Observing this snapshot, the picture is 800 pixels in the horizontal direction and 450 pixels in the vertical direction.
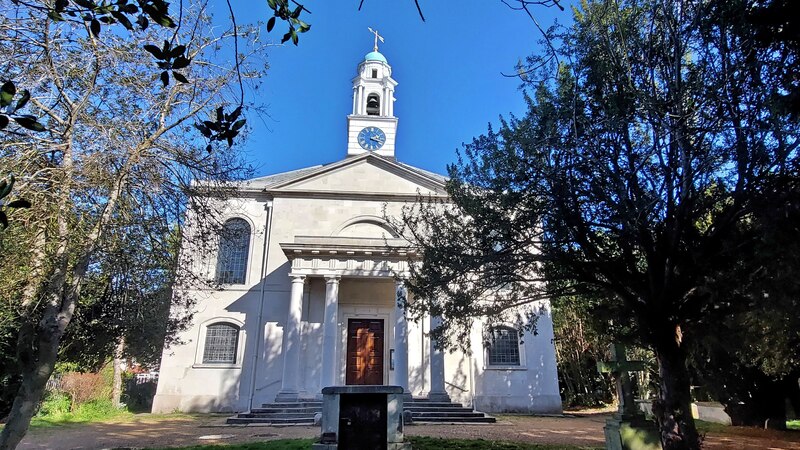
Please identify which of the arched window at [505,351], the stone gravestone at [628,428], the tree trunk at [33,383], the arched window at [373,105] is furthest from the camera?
the arched window at [373,105]

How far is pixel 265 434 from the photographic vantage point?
11711 mm

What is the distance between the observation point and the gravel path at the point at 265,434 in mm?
10406

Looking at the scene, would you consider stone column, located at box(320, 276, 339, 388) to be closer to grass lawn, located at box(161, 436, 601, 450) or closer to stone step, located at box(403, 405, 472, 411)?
stone step, located at box(403, 405, 472, 411)

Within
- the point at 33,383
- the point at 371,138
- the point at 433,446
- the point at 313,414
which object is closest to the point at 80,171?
the point at 33,383

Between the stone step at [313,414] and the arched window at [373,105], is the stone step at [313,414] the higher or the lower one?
the lower one

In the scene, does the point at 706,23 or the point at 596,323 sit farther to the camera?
the point at 596,323

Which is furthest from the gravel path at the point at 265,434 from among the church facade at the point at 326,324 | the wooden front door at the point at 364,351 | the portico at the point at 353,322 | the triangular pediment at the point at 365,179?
the triangular pediment at the point at 365,179

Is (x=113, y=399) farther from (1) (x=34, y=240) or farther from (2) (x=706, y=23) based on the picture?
(2) (x=706, y=23)

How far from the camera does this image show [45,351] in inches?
250

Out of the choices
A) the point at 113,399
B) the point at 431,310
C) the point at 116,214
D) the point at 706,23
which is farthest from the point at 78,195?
the point at 113,399

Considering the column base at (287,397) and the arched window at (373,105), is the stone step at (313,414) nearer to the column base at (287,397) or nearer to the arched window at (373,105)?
the column base at (287,397)

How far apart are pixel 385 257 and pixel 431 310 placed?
8.33 meters

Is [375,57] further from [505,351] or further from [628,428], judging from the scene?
[628,428]

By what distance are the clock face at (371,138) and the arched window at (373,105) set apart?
169cm
